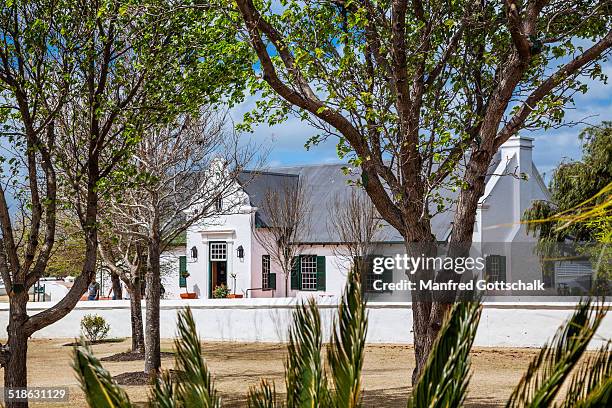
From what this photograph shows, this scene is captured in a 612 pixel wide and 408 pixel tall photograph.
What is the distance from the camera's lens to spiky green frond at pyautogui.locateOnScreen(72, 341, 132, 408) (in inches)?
119

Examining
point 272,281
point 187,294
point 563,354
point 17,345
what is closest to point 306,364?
point 563,354

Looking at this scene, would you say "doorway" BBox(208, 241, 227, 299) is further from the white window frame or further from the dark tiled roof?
the white window frame

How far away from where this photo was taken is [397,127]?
1060 cm

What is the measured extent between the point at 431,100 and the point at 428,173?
1.33 metres

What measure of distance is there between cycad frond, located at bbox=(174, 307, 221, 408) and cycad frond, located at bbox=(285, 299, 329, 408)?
31 cm

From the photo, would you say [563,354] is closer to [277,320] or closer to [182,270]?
[277,320]

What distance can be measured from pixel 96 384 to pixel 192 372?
0.41 meters

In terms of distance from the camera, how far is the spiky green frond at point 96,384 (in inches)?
119

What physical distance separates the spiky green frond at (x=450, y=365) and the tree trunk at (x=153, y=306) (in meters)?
15.1

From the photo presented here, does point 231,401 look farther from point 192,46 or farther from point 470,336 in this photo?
point 470,336

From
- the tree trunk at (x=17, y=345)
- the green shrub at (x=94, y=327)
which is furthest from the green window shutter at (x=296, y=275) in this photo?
the tree trunk at (x=17, y=345)

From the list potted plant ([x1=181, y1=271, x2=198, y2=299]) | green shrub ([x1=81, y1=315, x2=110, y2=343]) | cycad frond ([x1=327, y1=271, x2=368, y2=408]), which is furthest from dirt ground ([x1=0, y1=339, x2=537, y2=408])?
cycad frond ([x1=327, y1=271, x2=368, y2=408])

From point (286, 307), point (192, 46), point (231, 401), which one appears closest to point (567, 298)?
point (286, 307)

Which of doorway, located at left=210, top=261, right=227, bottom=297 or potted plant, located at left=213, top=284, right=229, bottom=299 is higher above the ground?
doorway, located at left=210, top=261, right=227, bottom=297
